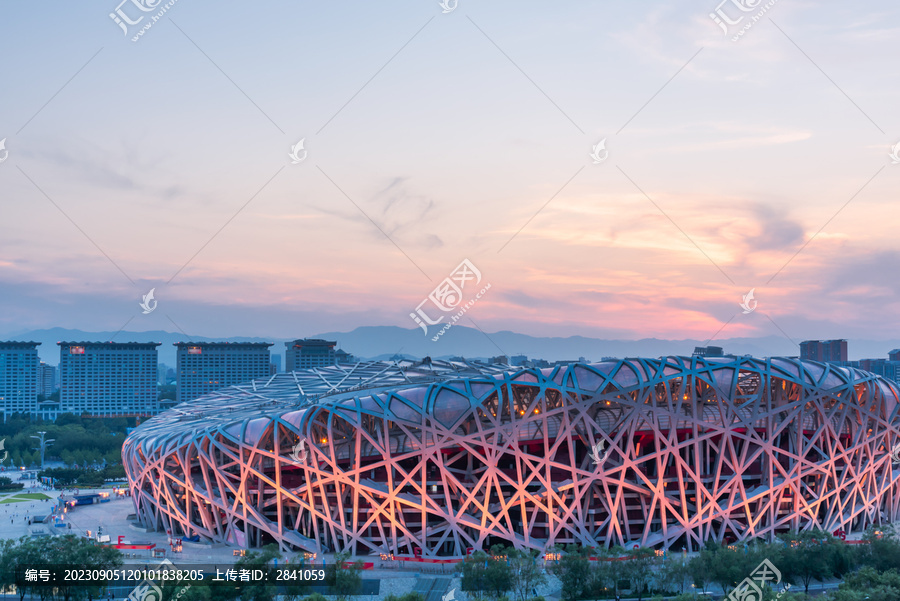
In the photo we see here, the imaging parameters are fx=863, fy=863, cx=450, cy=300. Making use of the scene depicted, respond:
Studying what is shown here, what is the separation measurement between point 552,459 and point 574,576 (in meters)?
10.5

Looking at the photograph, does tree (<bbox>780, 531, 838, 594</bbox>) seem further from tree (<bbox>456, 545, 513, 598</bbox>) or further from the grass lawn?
the grass lawn

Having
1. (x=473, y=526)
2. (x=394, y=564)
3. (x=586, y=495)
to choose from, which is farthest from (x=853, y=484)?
(x=394, y=564)

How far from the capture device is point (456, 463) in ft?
227

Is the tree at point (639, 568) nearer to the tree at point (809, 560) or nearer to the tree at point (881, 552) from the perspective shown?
the tree at point (809, 560)

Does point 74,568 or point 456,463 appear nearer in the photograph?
point 74,568

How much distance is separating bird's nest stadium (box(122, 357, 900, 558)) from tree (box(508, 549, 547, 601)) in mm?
7092

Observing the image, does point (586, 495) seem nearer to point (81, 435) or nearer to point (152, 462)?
point (152, 462)

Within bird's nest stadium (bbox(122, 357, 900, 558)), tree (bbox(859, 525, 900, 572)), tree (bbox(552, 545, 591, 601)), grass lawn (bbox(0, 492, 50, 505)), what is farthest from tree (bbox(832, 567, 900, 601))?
grass lawn (bbox(0, 492, 50, 505))

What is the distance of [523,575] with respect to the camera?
57562mm

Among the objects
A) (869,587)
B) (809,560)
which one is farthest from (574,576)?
(869,587)

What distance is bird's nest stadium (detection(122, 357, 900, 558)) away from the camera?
2645 inches

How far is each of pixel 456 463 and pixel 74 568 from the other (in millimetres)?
28530

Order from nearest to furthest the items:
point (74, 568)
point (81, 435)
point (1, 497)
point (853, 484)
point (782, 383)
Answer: point (74, 568) → point (782, 383) → point (853, 484) → point (1, 497) → point (81, 435)

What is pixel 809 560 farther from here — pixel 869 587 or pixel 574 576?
pixel 574 576
